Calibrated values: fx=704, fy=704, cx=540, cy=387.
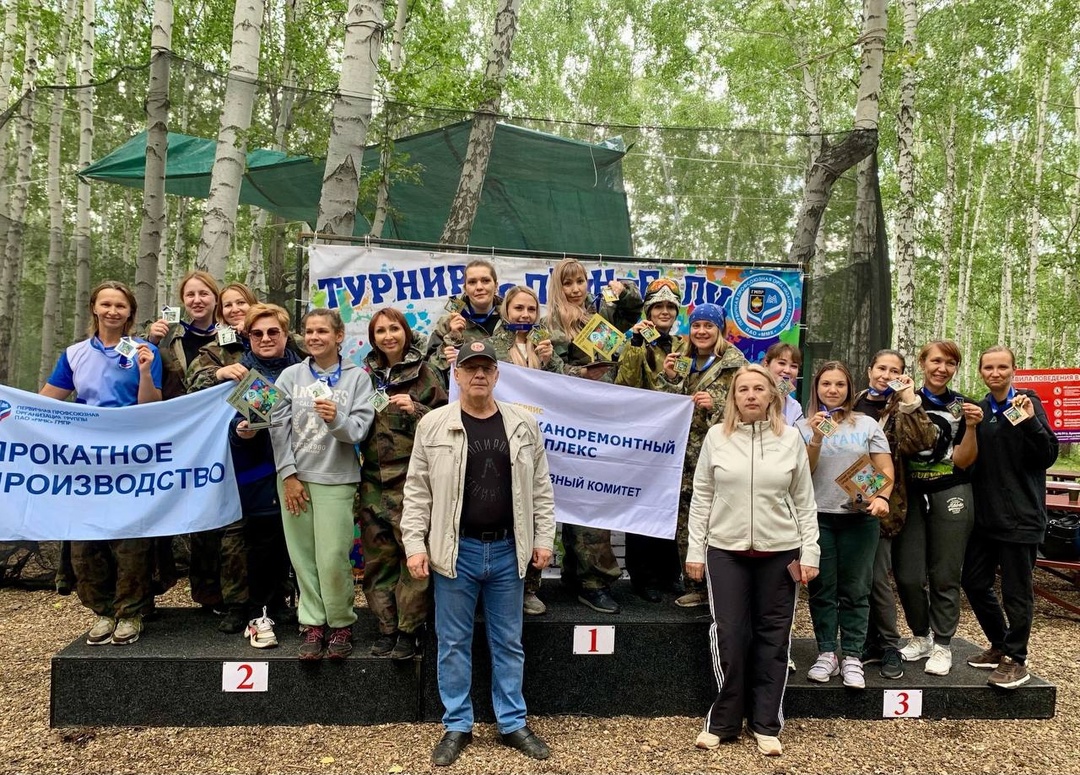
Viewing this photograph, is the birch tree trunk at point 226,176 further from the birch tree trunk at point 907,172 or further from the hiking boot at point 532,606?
the birch tree trunk at point 907,172

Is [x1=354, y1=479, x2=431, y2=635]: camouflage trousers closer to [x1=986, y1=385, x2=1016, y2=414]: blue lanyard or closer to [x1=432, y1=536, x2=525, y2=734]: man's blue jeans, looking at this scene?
[x1=432, y1=536, x2=525, y2=734]: man's blue jeans

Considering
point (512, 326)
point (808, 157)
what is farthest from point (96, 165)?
point (808, 157)

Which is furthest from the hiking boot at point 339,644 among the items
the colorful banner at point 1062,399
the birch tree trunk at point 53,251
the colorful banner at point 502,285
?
the colorful banner at point 1062,399

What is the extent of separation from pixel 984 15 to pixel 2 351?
2041 cm

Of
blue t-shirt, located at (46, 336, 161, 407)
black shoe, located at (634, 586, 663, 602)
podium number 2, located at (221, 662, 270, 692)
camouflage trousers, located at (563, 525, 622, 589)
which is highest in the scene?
blue t-shirt, located at (46, 336, 161, 407)

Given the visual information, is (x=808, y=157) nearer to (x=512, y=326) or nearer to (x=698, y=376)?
(x=698, y=376)

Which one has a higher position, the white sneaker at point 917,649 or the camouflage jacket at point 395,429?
the camouflage jacket at point 395,429

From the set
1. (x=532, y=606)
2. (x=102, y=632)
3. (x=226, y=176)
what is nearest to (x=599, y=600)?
(x=532, y=606)

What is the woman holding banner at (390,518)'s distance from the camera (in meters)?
3.67

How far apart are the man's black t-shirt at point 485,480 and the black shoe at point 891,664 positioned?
2.41m

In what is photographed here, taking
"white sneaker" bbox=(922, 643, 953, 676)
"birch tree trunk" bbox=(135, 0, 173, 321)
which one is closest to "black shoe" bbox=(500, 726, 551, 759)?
"white sneaker" bbox=(922, 643, 953, 676)

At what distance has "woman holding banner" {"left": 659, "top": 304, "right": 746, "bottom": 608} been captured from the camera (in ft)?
13.7

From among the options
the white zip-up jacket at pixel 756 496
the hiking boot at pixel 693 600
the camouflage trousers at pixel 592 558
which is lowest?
the hiking boot at pixel 693 600

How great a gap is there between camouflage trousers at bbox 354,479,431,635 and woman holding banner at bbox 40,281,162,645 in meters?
1.27
